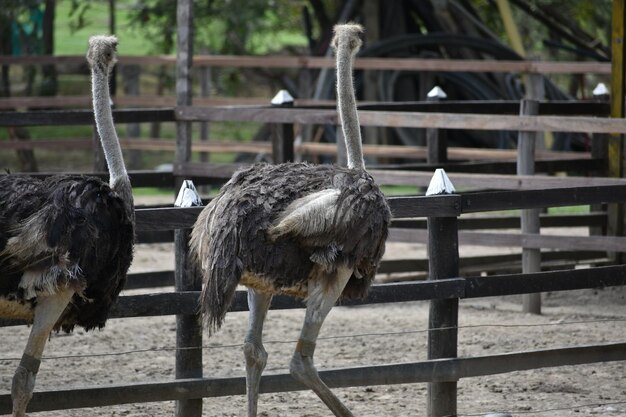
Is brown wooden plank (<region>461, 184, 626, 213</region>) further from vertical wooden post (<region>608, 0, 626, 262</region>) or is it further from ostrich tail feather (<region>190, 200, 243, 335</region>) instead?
vertical wooden post (<region>608, 0, 626, 262</region>)

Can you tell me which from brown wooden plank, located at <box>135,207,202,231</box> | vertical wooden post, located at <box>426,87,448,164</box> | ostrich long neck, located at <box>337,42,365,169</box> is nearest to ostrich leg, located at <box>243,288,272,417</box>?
brown wooden plank, located at <box>135,207,202,231</box>

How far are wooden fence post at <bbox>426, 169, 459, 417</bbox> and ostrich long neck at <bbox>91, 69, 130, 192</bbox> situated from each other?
1408mm

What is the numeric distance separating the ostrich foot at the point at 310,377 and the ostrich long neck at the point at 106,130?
39.5 inches

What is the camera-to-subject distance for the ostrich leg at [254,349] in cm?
485

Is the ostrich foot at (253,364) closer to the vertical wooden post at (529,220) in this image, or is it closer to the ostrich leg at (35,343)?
the ostrich leg at (35,343)

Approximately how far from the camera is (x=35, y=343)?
458 cm

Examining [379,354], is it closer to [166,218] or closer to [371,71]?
[166,218]

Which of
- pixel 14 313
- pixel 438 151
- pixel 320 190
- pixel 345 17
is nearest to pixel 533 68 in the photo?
pixel 438 151

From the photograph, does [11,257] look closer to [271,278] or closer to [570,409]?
[271,278]

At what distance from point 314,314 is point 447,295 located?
2.81 feet

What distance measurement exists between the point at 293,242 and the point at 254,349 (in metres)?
0.53

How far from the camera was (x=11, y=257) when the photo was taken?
441cm

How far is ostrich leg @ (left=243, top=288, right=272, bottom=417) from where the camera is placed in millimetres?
4852

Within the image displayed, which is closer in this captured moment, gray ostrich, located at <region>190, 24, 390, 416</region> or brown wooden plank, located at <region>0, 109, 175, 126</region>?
gray ostrich, located at <region>190, 24, 390, 416</region>
